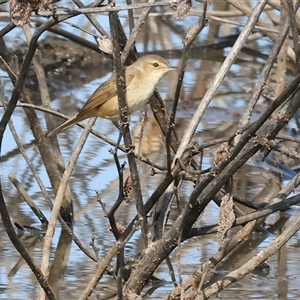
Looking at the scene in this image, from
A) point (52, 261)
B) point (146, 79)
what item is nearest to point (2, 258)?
point (52, 261)

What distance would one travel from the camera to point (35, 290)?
4652mm

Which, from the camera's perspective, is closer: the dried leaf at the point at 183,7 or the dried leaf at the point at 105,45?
the dried leaf at the point at 183,7

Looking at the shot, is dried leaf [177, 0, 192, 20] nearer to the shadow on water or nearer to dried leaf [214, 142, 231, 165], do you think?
dried leaf [214, 142, 231, 165]

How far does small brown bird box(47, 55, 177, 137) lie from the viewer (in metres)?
4.34

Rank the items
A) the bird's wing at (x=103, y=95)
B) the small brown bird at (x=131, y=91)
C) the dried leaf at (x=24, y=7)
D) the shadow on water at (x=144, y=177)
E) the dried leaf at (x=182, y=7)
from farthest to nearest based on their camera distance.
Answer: the shadow on water at (x=144, y=177), the bird's wing at (x=103, y=95), the small brown bird at (x=131, y=91), the dried leaf at (x=182, y=7), the dried leaf at (x=24, y=7)

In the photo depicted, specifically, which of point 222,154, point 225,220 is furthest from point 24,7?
point 225,220

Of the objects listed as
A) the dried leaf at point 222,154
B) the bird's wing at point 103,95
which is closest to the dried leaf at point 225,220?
the dried leaf at point 222,154

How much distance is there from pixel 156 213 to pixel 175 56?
19.2 ft

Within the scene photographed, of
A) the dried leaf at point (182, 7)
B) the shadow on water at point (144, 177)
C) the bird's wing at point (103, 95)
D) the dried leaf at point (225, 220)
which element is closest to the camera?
the dried leaf at point (182, 7)

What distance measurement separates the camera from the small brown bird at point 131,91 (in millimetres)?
4336

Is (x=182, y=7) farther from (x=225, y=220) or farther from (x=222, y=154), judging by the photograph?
(x=225, y=220)

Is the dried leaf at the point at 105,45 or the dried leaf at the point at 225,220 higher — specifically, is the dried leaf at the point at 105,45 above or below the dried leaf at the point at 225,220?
above

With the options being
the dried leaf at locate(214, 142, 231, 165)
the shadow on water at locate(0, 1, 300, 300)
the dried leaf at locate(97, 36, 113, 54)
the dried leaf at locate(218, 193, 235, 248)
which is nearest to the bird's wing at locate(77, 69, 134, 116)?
the shadow on water at locate(0, 1, 300, 300)

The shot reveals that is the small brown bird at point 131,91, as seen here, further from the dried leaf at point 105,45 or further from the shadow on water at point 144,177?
the dried leaf at point 105,45
